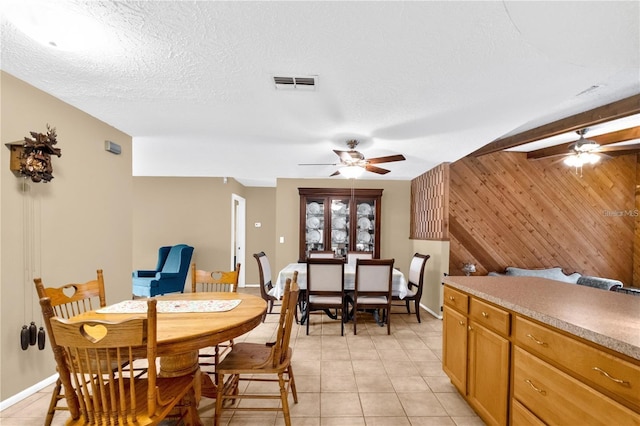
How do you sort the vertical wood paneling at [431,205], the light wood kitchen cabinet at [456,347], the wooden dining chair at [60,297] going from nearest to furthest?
the wooden dining chair at [60,297]
the light wood kitchen cabinet at [456,347]
the vertical wood paneling at [431,205]

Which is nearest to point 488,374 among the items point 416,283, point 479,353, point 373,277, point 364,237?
point 479,353

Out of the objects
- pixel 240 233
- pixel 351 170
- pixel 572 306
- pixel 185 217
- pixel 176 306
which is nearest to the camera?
pixel 572 306

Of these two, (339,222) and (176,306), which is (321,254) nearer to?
(339,222)

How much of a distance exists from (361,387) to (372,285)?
1.40m

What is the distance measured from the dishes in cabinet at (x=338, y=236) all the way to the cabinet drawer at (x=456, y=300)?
10.0 ft

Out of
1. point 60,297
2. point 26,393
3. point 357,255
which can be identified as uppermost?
point 60,297

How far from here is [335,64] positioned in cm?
181

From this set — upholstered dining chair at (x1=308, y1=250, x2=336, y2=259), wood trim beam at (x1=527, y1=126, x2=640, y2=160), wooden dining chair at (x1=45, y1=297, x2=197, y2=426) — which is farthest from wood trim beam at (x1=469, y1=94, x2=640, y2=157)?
wooden dining chair at (x1=45, y1=297, x2=197, y2=426)

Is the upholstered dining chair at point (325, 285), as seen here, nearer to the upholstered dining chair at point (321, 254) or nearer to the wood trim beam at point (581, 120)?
the upholstered dining chair at point (321, 254)

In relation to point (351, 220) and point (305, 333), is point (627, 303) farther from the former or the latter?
point (351, 220)

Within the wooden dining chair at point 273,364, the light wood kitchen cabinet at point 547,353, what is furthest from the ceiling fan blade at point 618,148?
the wooden dining chair at point 273,364

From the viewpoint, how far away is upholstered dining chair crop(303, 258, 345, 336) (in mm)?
3609

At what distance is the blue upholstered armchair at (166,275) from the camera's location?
15.6ft

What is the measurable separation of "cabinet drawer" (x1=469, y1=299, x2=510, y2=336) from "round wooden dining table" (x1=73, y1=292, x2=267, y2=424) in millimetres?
1389
